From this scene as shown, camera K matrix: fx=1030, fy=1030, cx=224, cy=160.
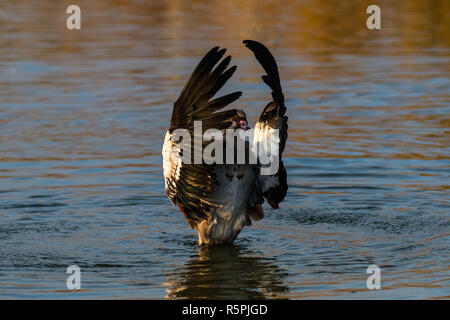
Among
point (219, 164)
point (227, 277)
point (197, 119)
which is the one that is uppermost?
point (197, 119)

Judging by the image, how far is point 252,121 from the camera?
44.7 ft

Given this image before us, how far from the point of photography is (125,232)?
30.8ft

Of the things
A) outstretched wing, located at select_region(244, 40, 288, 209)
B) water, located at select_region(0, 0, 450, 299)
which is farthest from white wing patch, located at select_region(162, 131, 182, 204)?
water, located at select_region(0, 0, 450, 299)

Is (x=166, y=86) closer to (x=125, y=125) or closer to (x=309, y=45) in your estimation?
(x=125, y=125)

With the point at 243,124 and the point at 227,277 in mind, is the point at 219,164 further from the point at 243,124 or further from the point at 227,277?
the point at 227,277

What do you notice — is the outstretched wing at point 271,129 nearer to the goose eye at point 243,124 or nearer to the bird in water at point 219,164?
the bird in water at point 219,164

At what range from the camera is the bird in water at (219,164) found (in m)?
7.55

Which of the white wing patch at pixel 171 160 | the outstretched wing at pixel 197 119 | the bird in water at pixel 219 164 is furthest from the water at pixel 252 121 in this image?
the white wing patch at pixel 171 160

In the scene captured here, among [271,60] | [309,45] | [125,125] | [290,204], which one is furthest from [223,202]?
[309,45]

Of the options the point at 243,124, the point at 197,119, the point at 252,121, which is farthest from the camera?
the point at 252,121

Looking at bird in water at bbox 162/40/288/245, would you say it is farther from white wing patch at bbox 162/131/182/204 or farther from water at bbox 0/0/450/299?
water at bbox 0/0/450/299

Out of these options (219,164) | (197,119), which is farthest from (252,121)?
(197,119)

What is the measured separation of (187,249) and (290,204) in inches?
67.1

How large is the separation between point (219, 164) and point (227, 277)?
90cm
